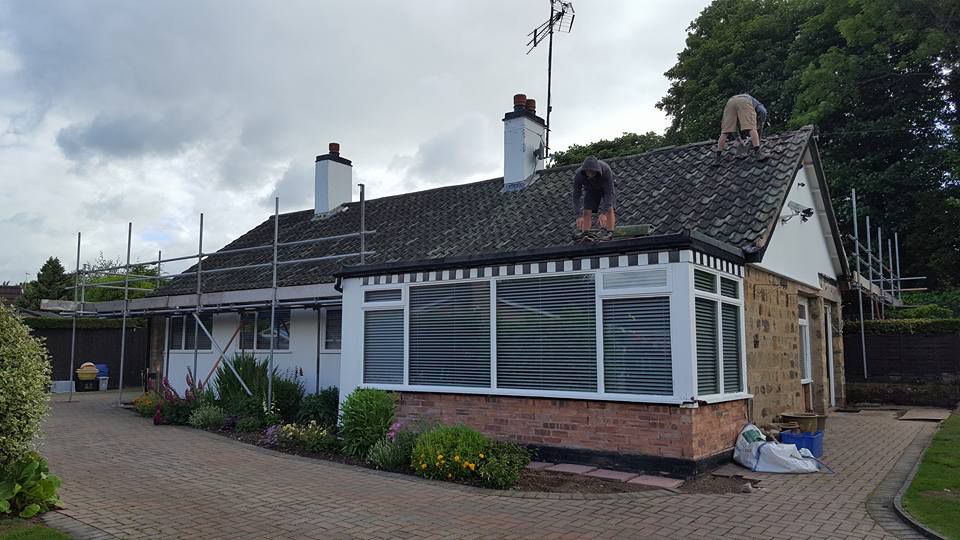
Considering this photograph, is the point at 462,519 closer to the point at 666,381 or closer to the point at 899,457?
the point at 666,381

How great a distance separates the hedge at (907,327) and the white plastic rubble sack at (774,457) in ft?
30.3

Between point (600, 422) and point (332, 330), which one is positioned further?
point (332, 330)

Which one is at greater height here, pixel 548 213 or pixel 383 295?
pixel 548 213

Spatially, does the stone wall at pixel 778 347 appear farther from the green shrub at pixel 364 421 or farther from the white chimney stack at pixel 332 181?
the white chimney stack at pixel 332 181

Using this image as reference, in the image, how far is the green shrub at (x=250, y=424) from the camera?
11.7m

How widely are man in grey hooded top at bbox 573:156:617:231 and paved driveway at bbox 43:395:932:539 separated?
12.7ft

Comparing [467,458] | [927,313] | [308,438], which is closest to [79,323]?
[308,438]

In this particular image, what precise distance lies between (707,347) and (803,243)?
5529 millimetres

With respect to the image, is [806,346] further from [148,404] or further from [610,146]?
[610,146]

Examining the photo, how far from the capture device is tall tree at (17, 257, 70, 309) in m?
Answer: 37.6

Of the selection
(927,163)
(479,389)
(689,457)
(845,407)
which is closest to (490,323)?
(479,389)

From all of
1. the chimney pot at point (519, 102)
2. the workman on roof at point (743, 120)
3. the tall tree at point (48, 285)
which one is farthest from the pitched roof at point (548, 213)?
the tall tree at point (48, 285)

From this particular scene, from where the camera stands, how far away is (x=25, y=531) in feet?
18.4

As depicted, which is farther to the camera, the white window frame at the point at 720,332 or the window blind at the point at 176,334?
the window blind at the point at 176,334
